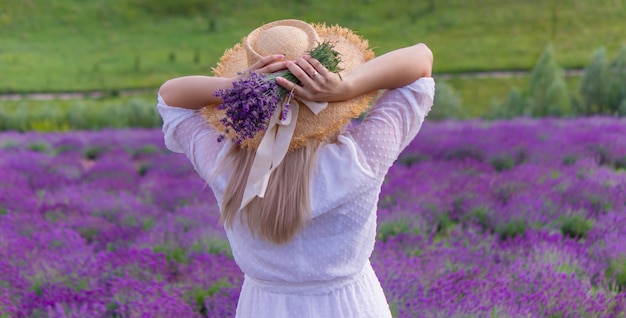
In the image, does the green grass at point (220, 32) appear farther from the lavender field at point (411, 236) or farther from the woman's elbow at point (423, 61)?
the woman's elbow at point (423, 61)

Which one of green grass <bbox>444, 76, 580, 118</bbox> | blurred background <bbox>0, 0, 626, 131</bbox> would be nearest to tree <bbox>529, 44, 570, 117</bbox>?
blurred background <bbox>0, 0, 626, 131</bbox>

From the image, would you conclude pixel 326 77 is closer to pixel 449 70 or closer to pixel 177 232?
pixel 177 232

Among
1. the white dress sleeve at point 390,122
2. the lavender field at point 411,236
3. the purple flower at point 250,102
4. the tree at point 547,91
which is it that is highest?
the purple flower at point 250,102

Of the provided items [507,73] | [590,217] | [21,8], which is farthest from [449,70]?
[590,217]

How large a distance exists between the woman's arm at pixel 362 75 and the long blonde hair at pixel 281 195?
17 centimetres

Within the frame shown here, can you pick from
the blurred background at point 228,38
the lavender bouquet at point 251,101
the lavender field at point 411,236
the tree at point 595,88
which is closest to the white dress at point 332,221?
the lavender bouquet at point 251,101

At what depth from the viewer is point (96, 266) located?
384cm

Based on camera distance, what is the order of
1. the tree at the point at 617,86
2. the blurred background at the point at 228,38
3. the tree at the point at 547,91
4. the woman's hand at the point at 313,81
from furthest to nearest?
the blurred background at the point at 228,38 → the tree at the point at 547,91 → the tree at the point at 617,86 → the woman's hand at the point at 313,81

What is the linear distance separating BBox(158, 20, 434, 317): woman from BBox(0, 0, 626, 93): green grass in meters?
21.5

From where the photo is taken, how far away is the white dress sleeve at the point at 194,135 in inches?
77.0

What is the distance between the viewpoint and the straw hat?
176 centimetres

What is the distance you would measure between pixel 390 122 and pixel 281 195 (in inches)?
14.9

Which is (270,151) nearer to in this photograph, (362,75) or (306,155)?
(306,155)

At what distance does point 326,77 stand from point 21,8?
2794cm
